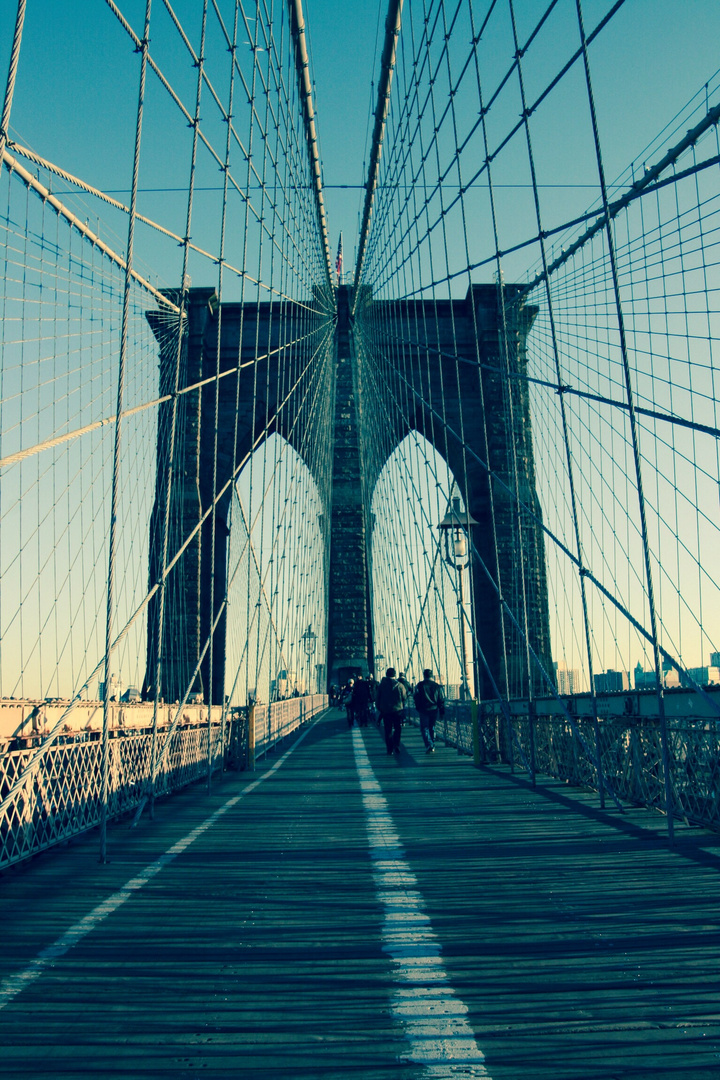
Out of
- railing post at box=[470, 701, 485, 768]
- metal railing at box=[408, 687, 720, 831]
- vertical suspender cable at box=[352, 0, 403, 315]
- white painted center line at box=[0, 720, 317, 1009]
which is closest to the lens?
white painted center line at box=[0, 720, 317, 1009]

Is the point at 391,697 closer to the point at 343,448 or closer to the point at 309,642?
the point at 309,642

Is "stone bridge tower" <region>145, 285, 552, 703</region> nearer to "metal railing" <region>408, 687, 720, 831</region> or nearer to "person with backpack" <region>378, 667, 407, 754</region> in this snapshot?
"person with backpack" <region>378, 667, 407, 754</region>

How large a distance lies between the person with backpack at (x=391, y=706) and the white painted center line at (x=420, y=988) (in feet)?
23.0

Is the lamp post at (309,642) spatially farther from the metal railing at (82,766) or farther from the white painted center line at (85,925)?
the white painted center line at (85,925)

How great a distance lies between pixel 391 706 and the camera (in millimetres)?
11484

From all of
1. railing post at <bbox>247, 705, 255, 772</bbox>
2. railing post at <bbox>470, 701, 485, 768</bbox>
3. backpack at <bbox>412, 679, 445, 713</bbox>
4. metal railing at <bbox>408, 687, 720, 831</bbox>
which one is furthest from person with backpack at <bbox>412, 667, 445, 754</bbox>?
railing post at <bbox>247, 705, 255, 772</bbox>

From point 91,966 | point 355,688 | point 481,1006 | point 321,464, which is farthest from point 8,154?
point 321,464

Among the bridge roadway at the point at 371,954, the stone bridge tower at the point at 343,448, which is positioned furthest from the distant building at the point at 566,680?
the bridge roadway at the point at 371,954

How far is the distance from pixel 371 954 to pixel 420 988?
36 centimetres

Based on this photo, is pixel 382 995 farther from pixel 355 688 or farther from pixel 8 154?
pixel 355 688

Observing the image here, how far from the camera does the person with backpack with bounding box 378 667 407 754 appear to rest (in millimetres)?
11398

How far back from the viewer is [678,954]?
265 cm

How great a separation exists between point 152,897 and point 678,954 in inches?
81.2

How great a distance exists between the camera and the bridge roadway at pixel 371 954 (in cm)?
198
